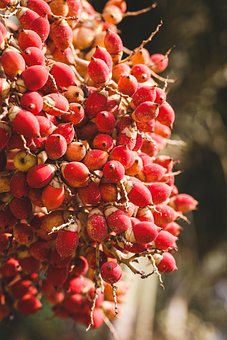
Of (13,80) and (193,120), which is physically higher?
(13,80)

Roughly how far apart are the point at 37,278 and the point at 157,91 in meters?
0.70

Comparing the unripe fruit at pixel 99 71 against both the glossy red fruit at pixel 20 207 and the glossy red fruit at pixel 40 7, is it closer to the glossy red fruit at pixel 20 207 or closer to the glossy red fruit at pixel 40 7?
the glossy red fruit at pixel 40 7

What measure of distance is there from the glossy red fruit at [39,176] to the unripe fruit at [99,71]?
0.29 m

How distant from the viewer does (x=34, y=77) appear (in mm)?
1201

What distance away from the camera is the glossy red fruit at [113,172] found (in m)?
1.24

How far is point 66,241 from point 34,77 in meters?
0.39

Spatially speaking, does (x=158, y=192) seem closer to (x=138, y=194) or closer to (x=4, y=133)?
(x=138, y=194)

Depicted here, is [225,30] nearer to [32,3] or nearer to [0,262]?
[32,3]

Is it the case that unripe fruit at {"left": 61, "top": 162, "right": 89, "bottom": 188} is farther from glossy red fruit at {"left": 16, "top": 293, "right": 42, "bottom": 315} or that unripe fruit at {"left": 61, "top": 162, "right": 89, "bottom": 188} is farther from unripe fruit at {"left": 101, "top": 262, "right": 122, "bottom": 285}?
glossy red fruit at {"left": 16, "top": 293, "right": 42, "bottom": 315}

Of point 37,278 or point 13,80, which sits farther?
point 37,278

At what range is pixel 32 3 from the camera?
1.39 meters

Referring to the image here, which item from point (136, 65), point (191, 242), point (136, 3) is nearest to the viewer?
point (136, 65)

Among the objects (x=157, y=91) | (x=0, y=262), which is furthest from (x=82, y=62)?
(x=0, y=262)

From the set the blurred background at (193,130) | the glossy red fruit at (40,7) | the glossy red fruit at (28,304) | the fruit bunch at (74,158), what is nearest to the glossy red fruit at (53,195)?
the fruit bunch at (74,158)
